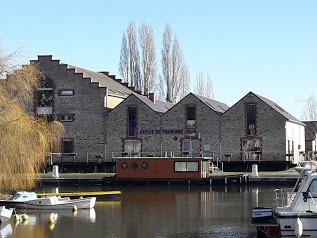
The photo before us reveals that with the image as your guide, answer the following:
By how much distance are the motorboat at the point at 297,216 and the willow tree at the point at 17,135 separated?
58.4 feet

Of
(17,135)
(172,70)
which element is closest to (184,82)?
(172,70)

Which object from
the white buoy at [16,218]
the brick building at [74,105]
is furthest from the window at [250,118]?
the white buoy at [16,218]

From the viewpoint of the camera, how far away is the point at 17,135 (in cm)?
3750

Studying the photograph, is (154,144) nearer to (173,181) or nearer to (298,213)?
(173,181)

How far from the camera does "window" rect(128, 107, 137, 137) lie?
72250mm

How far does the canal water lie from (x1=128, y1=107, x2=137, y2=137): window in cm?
2301

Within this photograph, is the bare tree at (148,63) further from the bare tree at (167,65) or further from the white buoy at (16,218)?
the white buoy at (16,218)

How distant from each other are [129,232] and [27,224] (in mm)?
5843

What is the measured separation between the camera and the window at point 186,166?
5903 cm

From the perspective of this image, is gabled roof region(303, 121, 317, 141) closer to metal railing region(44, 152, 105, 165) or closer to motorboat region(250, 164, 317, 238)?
metal railing region(44, 152, 105, 165)

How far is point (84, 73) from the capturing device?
75.6 meters

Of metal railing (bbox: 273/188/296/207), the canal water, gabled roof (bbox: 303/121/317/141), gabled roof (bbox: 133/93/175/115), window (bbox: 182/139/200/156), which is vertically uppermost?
gabled roof (bbox: 133/93/175/115)

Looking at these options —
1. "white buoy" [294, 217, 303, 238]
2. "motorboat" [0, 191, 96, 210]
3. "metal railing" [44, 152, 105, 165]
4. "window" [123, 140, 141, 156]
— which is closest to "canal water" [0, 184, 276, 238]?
"motorboat" [0, 191, 96, 210]

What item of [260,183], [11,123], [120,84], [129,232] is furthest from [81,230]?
[120,84]
